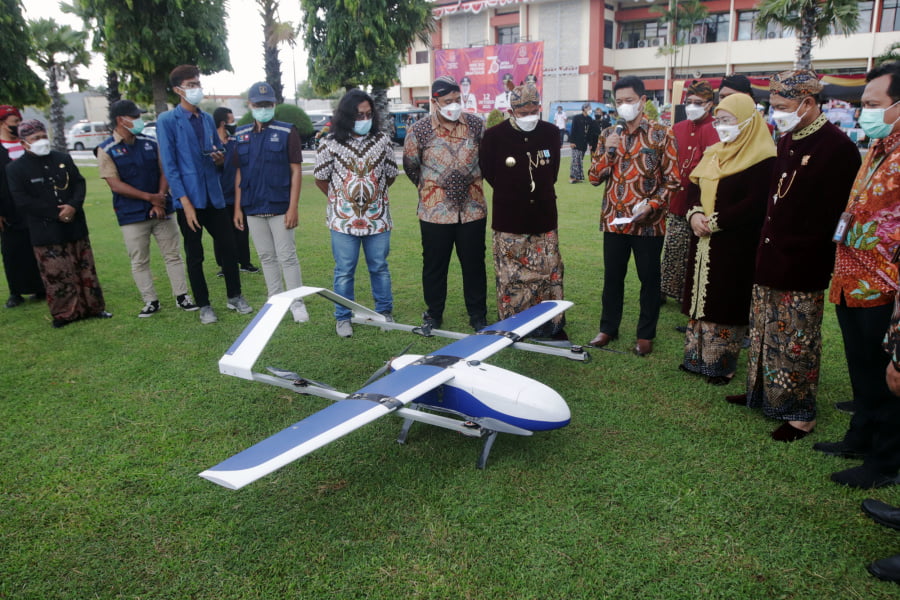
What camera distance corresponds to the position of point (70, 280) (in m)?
5.77

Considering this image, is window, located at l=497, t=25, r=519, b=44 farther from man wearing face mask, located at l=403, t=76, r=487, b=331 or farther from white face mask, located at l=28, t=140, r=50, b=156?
white face mask, located at l=28, t=140, r=50, b=156

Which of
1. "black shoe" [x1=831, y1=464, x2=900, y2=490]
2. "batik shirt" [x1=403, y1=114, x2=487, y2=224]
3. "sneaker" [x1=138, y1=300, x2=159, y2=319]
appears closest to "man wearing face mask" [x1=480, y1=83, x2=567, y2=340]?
"batik shirt" [x1=403, y1=114, x2=487, y2=224]

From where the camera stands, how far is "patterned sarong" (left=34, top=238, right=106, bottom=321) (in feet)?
18.6

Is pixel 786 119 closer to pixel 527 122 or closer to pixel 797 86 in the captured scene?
pixel 797 86

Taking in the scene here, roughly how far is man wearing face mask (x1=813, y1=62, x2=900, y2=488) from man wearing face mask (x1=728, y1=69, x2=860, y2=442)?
159 mm

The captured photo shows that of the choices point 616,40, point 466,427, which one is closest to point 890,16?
point 616,40

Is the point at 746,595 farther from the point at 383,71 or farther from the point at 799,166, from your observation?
the point at 383,71

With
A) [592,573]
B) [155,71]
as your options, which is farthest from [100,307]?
[155,71]

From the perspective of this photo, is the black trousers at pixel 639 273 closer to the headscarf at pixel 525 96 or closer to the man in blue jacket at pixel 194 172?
the headscarf at pixel 525 96

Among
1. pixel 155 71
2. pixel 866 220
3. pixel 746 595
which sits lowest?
pixel 746 595

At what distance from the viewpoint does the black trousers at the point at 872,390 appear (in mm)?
2912

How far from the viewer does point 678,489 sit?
2996mm

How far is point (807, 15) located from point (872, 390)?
18.5 metres

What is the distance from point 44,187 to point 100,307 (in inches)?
49.5
